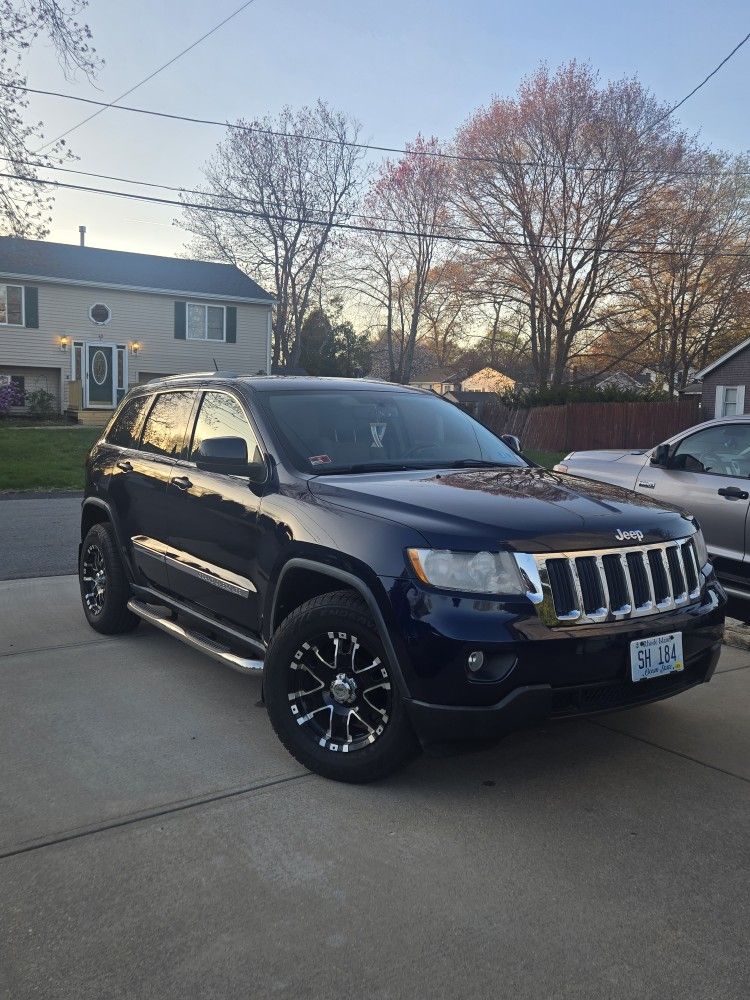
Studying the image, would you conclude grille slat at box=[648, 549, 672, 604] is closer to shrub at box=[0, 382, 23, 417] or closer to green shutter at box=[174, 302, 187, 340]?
shrub at box=[0, 382, 23, 417]

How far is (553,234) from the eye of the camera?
3441 centimetres

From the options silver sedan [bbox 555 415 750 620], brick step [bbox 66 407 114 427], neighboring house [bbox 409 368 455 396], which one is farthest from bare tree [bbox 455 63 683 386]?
neighboring house [bbox 409 368 455 396]

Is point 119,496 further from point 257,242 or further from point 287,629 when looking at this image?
point 257,242

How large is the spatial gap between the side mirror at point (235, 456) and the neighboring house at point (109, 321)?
2658cm

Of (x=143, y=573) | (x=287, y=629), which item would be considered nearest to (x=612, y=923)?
(x=287, y=629)

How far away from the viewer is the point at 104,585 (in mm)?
6105

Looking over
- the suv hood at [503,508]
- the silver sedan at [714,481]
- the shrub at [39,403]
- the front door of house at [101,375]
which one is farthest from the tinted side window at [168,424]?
the front door of house at [101,375]

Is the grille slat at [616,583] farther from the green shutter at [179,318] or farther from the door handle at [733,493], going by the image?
the green shutter at [179,318]

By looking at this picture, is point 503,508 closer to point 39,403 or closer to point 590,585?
point 590,585

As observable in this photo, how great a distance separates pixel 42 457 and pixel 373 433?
49.3 feet

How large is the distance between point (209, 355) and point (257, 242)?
25.8 feet

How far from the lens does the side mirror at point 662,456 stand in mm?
7089

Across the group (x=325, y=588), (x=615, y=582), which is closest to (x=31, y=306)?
(x=325, y=588)

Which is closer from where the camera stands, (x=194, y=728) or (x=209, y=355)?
(x=194, y=728)
